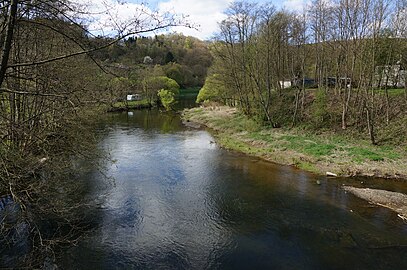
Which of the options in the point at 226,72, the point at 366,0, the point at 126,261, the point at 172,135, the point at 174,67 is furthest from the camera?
the point at 174,67

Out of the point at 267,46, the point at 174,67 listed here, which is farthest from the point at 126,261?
the point at 174,67

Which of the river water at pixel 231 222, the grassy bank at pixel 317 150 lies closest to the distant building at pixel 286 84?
the grassy bank at pixel 317 150

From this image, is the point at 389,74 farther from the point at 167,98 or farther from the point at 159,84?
the point at 159,84

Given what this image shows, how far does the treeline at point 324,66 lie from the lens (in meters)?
20.8

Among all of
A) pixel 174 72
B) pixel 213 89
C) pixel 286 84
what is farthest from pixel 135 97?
pixel 286 84

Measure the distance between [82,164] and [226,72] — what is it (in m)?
20.1

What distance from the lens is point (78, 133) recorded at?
11969 mm

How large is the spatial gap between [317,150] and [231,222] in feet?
34.8

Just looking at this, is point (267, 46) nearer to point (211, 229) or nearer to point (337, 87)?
point (337, 87)

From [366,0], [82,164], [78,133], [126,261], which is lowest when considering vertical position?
[126,261]

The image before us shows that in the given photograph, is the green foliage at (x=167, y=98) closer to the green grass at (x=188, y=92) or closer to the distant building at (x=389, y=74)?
the green grass at (x=188, y=92)

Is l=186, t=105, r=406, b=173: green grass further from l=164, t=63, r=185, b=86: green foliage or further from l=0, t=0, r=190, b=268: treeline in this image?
l=164, t=63, r=185, b=86: green foliage

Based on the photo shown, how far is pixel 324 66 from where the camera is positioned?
2870 cm

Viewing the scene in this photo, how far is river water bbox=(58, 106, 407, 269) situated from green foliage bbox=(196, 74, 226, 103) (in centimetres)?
1944
